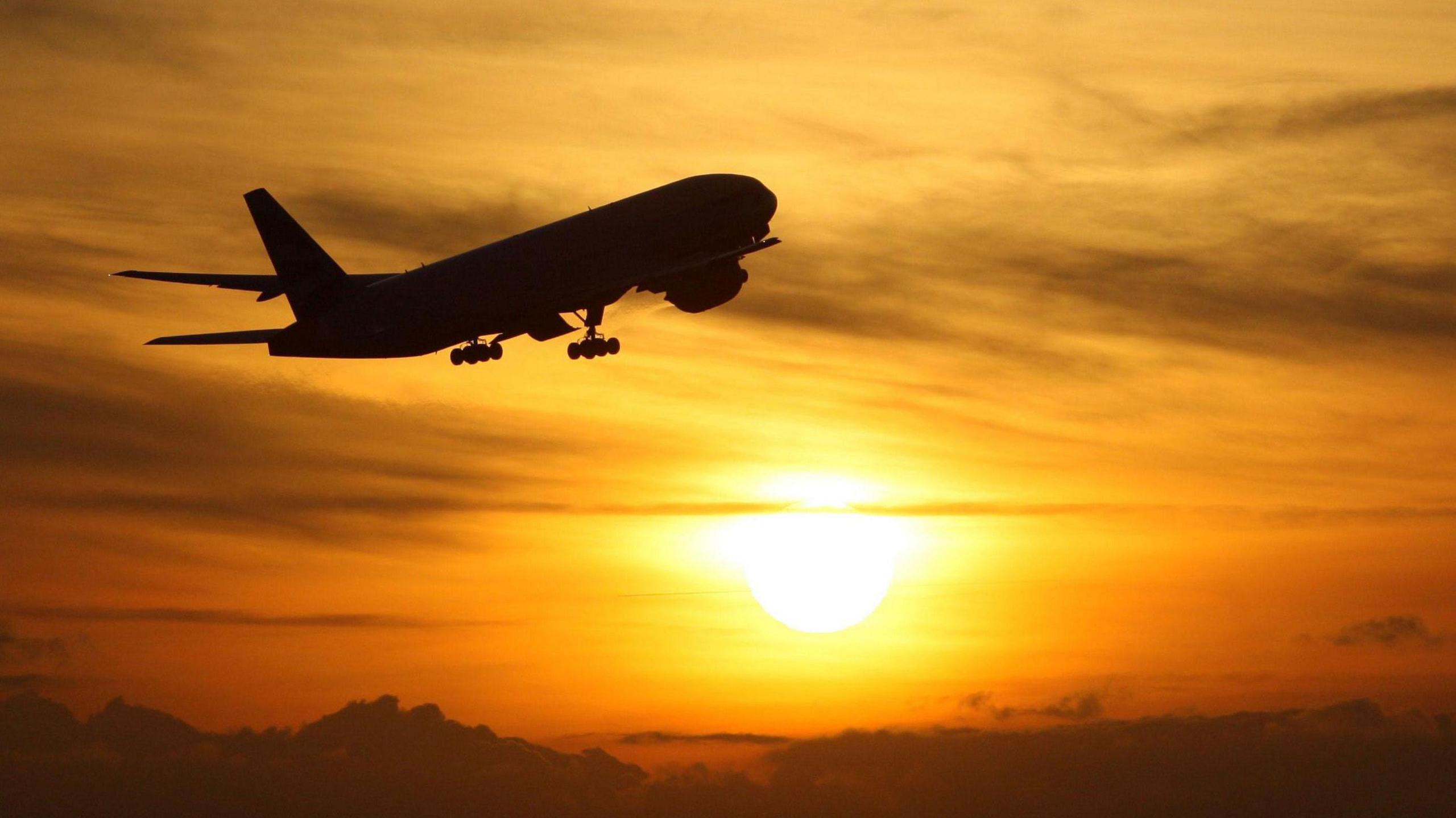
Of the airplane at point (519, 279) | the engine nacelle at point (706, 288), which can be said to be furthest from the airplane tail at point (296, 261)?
the engine nacelle at point (706, 288)

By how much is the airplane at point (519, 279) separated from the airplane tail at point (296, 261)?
7cm

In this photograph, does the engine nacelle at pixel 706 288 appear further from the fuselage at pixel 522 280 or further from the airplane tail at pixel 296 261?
the airplane tail at pixel 296 261

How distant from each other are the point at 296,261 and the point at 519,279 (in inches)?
590

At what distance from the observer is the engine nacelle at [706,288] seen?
8056 cm

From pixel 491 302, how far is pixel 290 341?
41.7 ft

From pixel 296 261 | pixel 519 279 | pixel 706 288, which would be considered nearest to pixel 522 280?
pixel 519 279

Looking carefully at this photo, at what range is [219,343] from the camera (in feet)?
248

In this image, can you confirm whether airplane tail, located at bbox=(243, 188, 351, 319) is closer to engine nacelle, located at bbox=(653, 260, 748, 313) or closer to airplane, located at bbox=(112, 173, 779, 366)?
airplane, located at bbox=(112, 173, 779, 366)

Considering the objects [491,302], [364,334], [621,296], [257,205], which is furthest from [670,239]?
[257,205]

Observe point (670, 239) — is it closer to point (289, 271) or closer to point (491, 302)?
point (491, 302)

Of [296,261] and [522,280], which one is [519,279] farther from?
[296,261]

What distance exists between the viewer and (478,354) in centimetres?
8000

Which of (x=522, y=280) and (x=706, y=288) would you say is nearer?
(x=522, y=280)

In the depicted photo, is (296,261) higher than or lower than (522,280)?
higher
